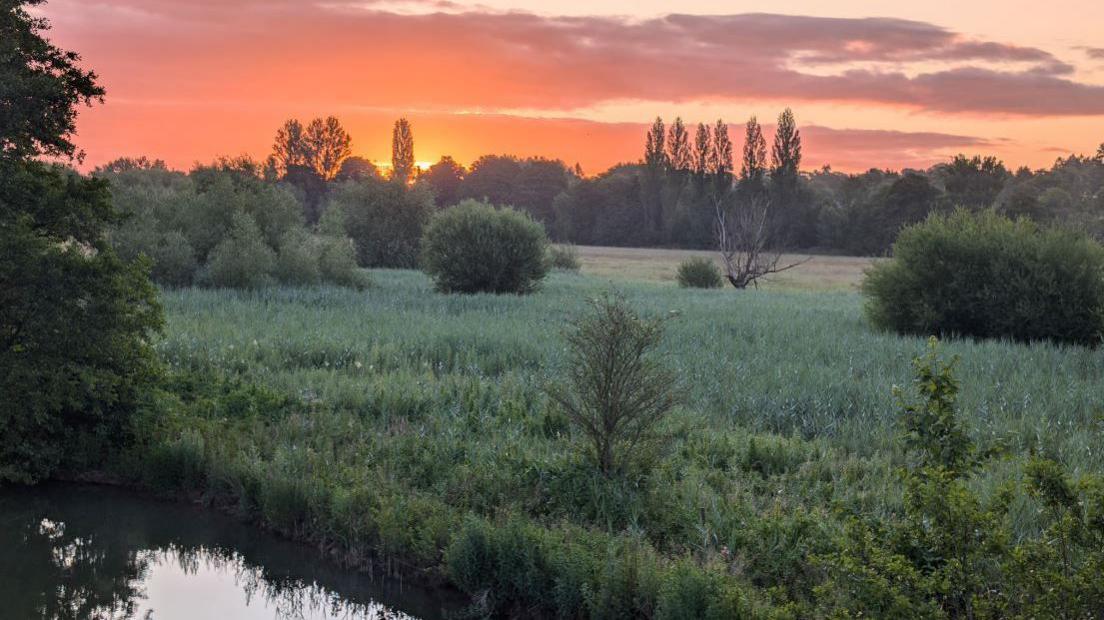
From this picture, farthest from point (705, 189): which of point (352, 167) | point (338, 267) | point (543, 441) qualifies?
point (543, 441)

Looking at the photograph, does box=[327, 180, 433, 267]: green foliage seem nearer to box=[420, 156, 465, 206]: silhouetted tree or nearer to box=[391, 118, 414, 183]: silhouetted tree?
box=[391, 118, 414, 183]: silhouetted tree

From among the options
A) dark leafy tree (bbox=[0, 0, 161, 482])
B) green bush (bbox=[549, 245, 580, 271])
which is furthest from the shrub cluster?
green bush (bbox=[549, 245, 580, 271])

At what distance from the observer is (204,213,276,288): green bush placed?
92.9 ft

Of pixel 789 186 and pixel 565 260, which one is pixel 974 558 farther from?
pixel 789 186

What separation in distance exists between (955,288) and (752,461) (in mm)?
12851

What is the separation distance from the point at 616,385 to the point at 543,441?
200 cm

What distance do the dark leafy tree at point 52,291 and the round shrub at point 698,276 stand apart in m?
32.9

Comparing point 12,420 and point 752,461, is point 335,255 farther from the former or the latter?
point 752,461

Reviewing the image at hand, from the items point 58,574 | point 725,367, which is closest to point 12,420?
point 58,574

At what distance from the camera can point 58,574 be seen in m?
8.58

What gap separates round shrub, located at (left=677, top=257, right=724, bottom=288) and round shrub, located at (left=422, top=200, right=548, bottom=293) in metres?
12.8

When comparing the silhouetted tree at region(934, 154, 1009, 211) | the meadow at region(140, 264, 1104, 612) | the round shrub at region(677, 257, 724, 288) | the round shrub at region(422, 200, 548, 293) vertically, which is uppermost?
the silhouetted tree at region(934, 154, 1009, 211)

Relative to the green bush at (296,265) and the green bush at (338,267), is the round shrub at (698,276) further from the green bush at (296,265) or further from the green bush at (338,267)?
the green bush at (296,265)

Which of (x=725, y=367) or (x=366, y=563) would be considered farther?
(x=725, y=367)
